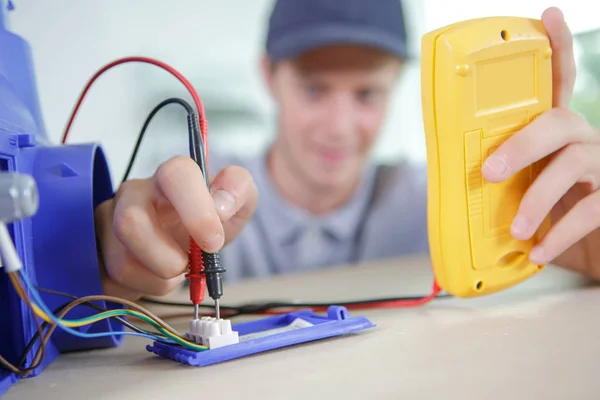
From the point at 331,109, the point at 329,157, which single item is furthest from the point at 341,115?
the point at 329,157

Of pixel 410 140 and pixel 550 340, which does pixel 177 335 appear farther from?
pixel 410 140

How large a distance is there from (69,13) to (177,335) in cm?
155

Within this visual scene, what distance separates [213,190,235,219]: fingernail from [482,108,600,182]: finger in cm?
23

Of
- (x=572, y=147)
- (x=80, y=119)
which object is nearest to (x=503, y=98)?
(x=572, y=147)

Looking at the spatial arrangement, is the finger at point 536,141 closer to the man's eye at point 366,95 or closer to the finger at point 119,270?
the finger at point 119,270

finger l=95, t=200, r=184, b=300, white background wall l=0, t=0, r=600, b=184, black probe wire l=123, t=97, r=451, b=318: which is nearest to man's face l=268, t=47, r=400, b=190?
white background wall l=0, t=0, r=600, b=184

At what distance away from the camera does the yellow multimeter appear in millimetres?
522

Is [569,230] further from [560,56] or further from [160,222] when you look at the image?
[160,222]

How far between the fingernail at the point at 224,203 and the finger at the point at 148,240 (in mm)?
48

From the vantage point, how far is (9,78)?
525 millimetres

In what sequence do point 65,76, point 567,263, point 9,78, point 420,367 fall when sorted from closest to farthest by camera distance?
point 420,367, point 9,78, point 567,263, point 65,76

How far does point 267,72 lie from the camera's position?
1897 millimetres

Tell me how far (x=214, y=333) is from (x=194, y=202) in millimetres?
101

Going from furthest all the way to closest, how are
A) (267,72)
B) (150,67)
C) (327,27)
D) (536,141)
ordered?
(267,72), (150,67), (327,27), (536,141)
